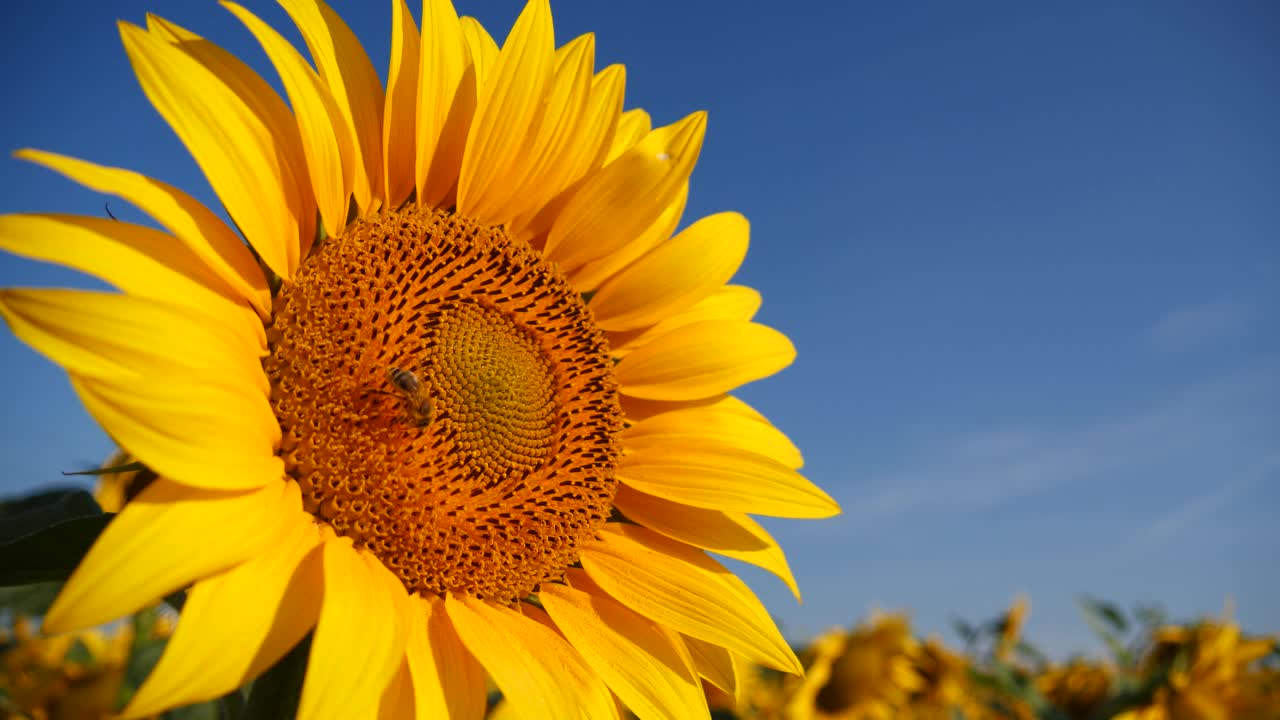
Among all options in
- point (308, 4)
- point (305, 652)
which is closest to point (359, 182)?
point (308, 4)

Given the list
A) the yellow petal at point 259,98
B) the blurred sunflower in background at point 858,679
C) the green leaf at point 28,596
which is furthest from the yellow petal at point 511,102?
the blurred sunflower in background at point 858,679

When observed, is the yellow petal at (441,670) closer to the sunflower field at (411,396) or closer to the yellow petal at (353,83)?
the sunflower field at (411,396)

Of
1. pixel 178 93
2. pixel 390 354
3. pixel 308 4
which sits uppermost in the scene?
pixel 308 4

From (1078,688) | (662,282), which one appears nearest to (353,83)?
(662,282)

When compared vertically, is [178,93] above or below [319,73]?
below

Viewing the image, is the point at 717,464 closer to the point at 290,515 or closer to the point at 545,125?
the point at 545,125

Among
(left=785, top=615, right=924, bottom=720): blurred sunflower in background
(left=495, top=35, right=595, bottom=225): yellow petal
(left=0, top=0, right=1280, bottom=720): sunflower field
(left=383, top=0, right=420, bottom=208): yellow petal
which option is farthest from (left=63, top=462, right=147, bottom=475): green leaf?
(left=785, top=615, right=924, bottom=720): blurred sunflower in background

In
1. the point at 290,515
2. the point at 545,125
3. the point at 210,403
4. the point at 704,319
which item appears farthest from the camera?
the point at 704,319
